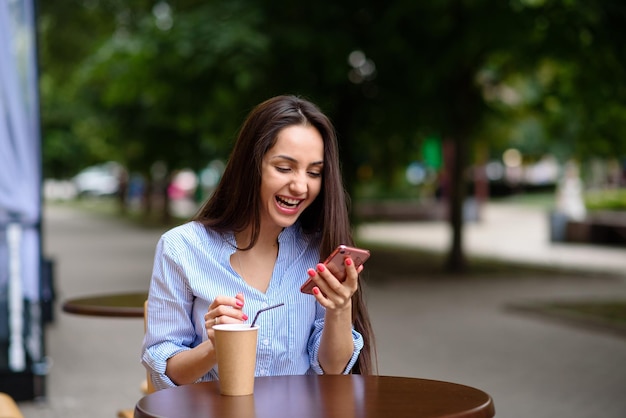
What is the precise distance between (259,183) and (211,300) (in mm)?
362

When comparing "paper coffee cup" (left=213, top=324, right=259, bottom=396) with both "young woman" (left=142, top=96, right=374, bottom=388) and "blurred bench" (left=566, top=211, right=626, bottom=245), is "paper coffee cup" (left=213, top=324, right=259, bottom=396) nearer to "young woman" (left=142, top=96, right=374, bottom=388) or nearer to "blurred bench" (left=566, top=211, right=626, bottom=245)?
"young woman" (left=142, top=96, right=374, bottom=388)

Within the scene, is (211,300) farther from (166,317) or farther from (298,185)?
(298,185)

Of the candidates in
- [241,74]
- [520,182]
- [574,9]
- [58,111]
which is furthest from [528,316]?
[520,182]

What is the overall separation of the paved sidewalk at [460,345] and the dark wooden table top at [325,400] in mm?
4286

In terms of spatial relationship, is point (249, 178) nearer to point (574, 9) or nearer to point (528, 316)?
point (528, 316)

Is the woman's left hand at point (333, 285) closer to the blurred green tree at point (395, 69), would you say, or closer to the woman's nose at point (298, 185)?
the woman's nose at point (298, 185)

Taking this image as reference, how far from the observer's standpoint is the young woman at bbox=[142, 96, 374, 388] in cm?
309

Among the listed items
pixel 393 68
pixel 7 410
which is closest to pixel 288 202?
pixel 7 410

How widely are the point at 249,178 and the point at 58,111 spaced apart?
117 feet

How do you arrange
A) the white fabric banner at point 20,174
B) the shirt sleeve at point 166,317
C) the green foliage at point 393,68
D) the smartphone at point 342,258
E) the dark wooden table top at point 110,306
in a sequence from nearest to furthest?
the smartphone at point 342,258, the shirt sleeve at point 166,317, the dark wooden table top at point 110,306, the white fabric banner at point 20,174, the green foliage at point 393,68

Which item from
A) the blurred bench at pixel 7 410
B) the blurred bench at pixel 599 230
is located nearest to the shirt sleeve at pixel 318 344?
the blurred bench at pixel 7 410

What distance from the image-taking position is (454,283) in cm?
1562

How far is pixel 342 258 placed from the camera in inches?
107

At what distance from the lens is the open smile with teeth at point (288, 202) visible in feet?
10.2
